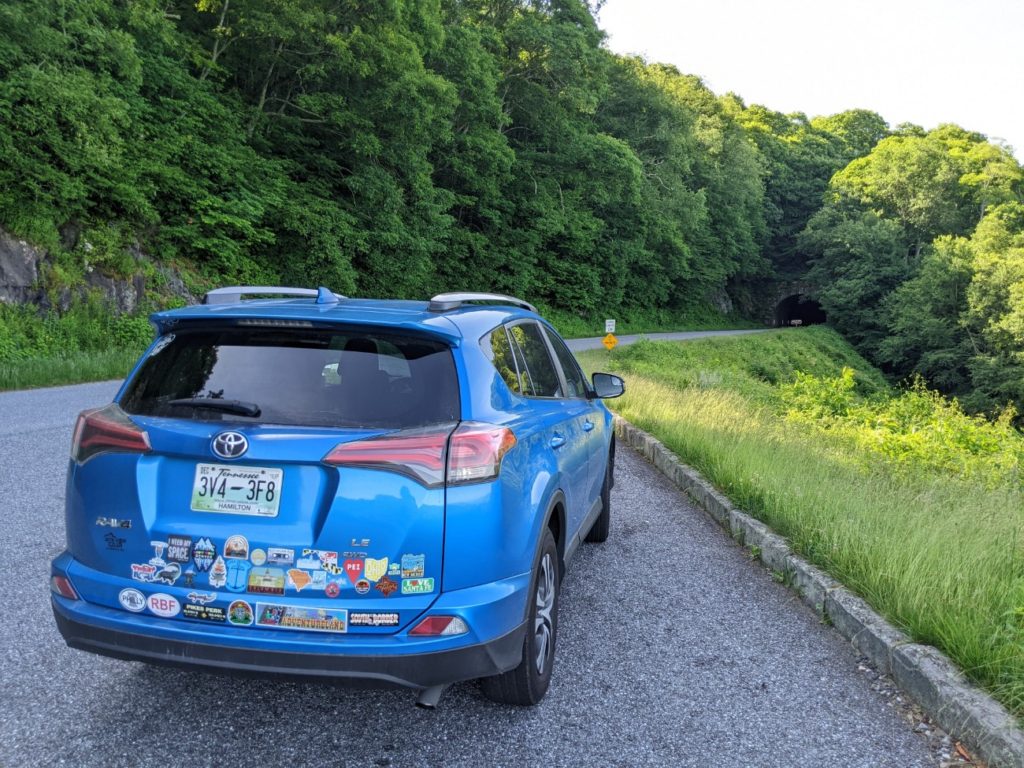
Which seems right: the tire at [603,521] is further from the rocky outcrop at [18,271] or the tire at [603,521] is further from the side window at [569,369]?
the rocky outcrop at [18,271]

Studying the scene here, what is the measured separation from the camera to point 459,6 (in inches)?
1229

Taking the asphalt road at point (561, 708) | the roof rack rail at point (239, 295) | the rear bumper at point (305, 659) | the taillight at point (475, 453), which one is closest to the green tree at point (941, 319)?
the asphalt road at point (561, 708)

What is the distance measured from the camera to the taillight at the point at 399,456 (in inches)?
93.1

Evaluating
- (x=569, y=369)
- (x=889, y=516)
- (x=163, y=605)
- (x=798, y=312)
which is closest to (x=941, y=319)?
(x=798, y=312)

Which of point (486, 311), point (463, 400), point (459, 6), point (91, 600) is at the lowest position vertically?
point (91, 600)

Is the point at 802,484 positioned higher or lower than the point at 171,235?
lower

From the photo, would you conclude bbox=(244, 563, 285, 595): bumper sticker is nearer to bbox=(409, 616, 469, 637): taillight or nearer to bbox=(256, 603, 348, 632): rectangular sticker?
bbox=(256, 603, 348, 632): rectangular sticker

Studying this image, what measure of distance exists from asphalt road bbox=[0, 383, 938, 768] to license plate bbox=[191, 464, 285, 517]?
0.75 meters

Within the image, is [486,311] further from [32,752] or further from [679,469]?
[679,469]

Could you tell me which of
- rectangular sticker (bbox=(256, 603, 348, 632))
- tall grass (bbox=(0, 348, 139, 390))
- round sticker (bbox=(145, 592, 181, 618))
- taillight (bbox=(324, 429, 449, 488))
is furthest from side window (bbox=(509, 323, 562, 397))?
tall grass (bbox=(0, 348, 139, 390))

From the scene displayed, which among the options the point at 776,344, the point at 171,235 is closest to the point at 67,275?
the point at 171,235

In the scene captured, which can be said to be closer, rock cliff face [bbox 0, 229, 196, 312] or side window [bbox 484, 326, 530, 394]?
side window [bbox 484, 326, 530, 394]

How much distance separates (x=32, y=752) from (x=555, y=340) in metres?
3.25

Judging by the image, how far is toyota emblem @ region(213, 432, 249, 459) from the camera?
94.3 inches
